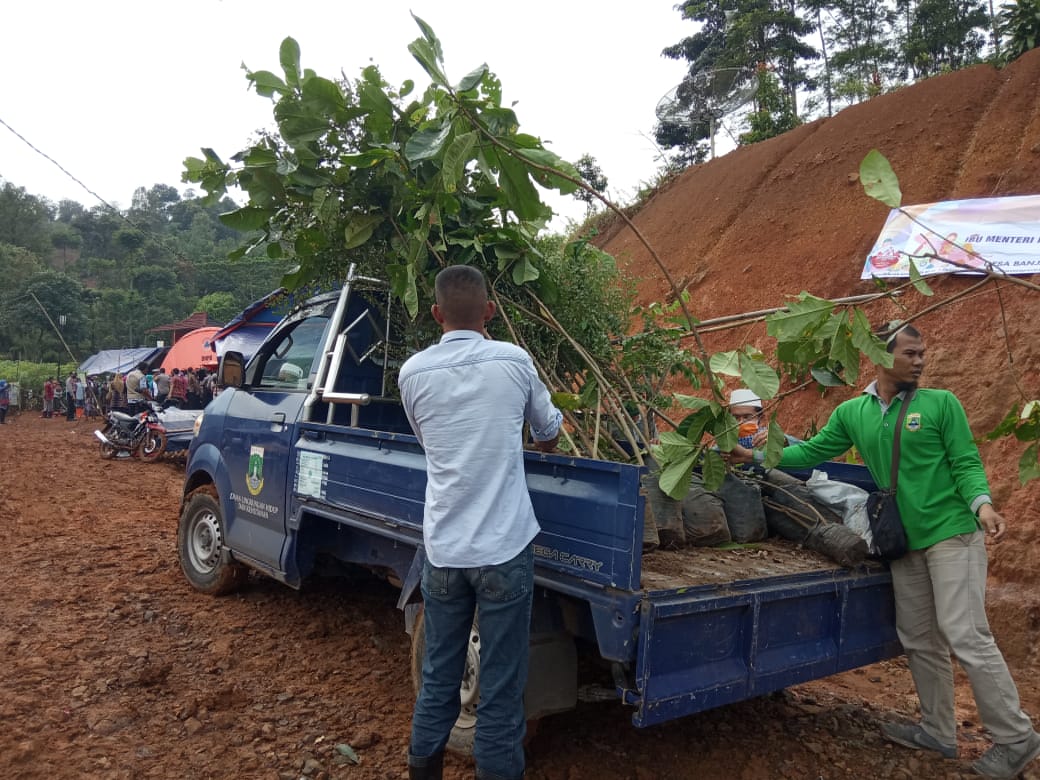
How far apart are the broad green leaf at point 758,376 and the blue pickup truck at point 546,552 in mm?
680

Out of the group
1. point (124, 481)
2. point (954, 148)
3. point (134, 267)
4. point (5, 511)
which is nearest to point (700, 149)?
point (954, 148)

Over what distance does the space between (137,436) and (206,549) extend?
8.81 m

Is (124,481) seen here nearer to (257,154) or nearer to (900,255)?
(257,154)

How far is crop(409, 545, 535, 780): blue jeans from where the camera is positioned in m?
2.34

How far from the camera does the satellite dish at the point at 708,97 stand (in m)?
17.9

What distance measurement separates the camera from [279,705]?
12.0ft

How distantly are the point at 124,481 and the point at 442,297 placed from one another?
9841 millimetres

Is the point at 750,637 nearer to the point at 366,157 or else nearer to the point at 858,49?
the point at 366,157

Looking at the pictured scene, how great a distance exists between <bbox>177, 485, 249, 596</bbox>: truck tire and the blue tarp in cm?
2410

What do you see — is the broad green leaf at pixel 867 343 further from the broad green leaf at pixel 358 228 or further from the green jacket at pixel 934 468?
the broad green leaf at pixel 358 228

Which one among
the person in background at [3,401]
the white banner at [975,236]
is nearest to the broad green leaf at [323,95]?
the white banner at [975,236]

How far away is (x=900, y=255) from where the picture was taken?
9.88 meters

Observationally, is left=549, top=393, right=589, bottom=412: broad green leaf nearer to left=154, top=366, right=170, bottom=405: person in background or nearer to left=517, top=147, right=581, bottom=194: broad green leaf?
left=517, top=147, right=581, bottom=194: broad green leaf

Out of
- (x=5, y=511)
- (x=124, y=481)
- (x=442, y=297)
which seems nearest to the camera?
(x=442, y=297)
